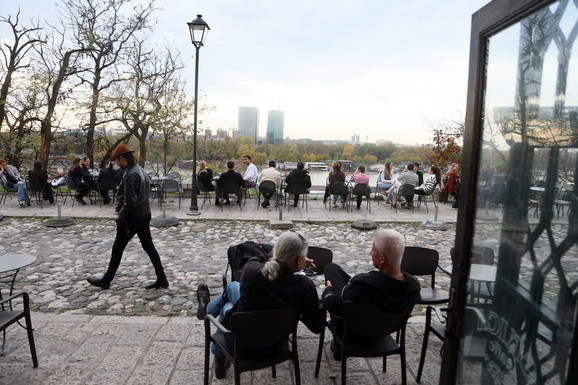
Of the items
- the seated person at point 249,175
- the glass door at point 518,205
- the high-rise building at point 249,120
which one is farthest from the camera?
the high-rise building at point 249,120

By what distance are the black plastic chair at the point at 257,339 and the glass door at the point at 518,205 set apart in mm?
981

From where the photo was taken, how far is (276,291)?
8.14ft

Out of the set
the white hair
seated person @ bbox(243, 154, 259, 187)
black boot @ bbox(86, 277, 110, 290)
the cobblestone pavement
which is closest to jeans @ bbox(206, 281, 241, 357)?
the white hair

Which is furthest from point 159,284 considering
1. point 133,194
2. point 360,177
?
point 360,177

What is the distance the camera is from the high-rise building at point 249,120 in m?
22.8

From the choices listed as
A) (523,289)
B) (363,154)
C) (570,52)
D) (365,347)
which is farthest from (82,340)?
(363,154)

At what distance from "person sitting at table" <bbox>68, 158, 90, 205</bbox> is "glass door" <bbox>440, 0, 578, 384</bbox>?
1044 cm

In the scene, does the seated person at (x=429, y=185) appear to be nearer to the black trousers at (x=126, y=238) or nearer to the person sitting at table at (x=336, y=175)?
the person sitting at table at (x=336, y=175)

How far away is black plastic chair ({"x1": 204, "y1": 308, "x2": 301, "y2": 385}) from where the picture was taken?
2.30m

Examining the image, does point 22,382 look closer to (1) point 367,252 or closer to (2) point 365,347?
(2) point 365,347

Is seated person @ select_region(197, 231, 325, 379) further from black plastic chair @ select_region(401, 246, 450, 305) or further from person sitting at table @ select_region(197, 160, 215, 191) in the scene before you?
person sitting at table @ select_region(197, 160, 215, 191)

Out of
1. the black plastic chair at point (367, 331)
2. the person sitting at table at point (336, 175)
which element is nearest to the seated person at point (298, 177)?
the person sitting at table at point (336, 175)

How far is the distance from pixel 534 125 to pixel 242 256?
2.17 meters

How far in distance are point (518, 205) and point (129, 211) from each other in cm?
417
